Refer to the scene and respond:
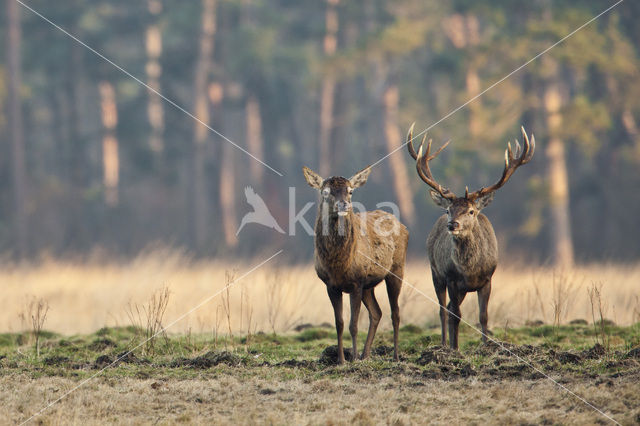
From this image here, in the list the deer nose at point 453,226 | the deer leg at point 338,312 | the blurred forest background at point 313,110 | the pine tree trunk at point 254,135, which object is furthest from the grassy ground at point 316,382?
the pine tree trunk at point 254,135

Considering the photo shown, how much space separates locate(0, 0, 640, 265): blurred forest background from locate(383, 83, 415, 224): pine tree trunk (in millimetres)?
82

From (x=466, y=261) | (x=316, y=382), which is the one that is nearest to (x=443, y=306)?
(x=466, y=261)

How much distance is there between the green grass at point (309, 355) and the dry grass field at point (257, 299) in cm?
41

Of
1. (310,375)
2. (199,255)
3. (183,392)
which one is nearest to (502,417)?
(310,375)

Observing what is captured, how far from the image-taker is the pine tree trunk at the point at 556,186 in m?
24.1

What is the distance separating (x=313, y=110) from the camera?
41.6 meters

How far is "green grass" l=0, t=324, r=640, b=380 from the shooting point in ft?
27.7

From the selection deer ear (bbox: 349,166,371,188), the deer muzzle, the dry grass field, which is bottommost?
the dry grass field

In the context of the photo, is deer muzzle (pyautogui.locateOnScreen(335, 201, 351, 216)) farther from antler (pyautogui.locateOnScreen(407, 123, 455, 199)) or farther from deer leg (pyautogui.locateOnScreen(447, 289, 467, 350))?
deer leg (pyautogui.locateOnScreen(447, 289, 467, 350))

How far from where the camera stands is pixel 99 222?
35656mm

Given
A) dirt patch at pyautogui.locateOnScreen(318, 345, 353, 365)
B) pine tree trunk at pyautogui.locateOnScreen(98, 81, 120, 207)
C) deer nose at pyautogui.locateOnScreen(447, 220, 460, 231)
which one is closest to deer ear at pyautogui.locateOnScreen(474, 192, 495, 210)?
deer nose at pyautogui.locateOnScreen(447, 220, 460, 231)

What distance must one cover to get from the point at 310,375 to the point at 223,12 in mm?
26918

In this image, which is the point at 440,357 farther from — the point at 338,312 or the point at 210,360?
the point at 210,360

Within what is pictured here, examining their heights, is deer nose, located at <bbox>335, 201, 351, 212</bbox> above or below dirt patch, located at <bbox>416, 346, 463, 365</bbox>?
above
